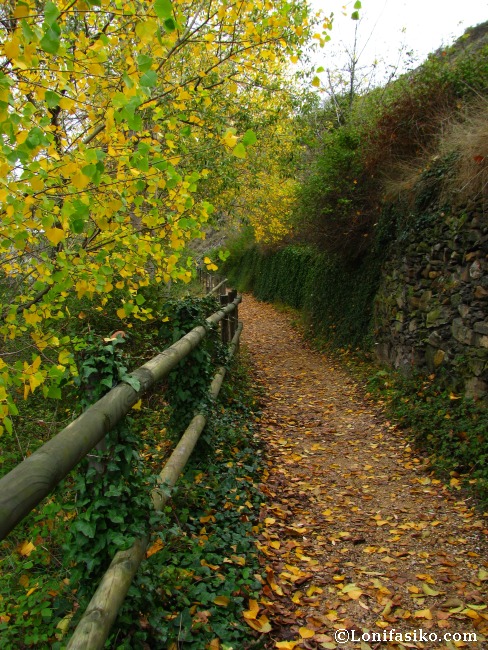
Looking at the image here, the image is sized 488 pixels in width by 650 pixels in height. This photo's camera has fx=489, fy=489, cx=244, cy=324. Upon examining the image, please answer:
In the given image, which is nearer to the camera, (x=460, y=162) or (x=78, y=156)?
(x=78, y=156)

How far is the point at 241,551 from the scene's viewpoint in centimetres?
337

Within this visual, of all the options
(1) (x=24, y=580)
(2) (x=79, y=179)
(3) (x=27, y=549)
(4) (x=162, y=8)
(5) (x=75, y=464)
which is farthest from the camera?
(3) (x=27, y=549)

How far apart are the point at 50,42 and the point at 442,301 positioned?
600cm

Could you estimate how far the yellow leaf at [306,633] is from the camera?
279cm

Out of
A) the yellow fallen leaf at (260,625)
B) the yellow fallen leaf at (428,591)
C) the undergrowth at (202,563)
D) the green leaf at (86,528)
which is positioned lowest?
the yellow fallen leaf at (428,591)

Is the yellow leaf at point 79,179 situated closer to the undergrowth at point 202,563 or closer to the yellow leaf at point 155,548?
the undergrowth at point 202,563

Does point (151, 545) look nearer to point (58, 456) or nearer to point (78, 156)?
point (58, 456)

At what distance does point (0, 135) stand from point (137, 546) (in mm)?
2098

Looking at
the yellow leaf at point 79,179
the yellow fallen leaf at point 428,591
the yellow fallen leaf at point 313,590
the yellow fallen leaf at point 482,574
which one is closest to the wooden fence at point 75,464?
the yellow leaf at point 79,179

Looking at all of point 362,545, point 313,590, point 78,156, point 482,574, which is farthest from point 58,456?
point 482,574

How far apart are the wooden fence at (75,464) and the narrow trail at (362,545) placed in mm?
1028

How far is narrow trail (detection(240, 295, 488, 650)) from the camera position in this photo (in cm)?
290

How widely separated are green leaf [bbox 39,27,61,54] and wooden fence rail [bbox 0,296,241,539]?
1416 mm

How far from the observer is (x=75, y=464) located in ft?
5.49
